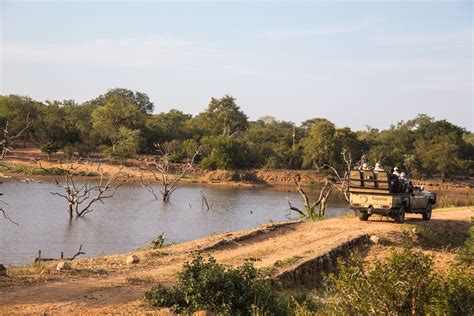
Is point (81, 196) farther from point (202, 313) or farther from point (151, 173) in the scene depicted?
point (151, 173)

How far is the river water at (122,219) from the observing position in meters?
23.1

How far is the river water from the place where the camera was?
23.1 meters

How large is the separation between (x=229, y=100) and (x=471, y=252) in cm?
6875

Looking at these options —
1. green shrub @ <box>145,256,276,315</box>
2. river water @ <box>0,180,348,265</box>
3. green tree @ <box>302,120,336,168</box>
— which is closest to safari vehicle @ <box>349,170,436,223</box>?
river water @ <box>0,180,348,265</box>

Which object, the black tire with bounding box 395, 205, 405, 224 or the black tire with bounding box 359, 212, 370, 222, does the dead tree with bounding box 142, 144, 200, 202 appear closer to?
the black tire with bounding box 359, 212, 370, 222

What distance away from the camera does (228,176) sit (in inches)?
2334

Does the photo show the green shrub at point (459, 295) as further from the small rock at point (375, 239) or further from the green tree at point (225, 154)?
the green tree at point (225, 154)

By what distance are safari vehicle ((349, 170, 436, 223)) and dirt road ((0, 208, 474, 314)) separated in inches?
20.2

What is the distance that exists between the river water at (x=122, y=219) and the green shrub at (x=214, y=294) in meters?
10.1

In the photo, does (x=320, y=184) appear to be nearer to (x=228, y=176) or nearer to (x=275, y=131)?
(x=228, y=176)

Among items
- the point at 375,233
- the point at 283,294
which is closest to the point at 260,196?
the point at 375,233

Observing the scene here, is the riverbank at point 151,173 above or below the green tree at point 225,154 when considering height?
below

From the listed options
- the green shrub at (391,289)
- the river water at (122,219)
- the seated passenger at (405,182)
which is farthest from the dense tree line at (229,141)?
the green shrub at (391,289)

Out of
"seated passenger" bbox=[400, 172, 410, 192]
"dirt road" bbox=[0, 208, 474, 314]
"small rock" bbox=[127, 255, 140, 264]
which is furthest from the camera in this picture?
"seated passenger" bbox=[400, 172, 410, 192]
